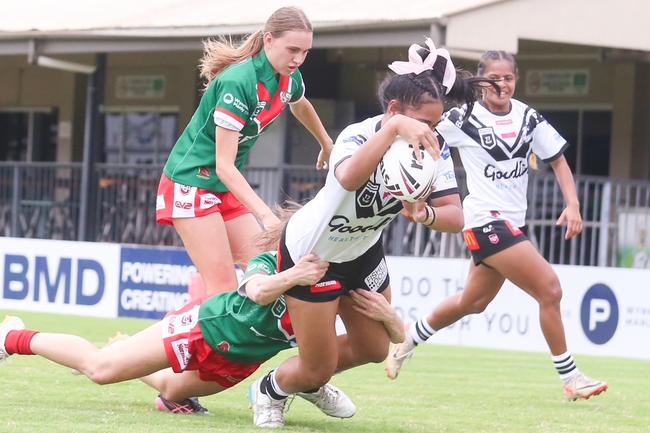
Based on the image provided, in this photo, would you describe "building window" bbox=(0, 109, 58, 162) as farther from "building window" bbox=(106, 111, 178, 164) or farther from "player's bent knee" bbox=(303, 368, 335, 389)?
"player's bent knee" bbox=(303, 368, 335, 389)

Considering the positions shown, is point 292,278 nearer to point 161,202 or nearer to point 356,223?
point 356,223

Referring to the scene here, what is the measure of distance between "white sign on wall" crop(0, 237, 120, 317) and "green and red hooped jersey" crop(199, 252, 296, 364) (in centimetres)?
908

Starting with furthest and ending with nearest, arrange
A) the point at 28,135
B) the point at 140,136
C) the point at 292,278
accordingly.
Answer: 1. the point at 28,135
2. the point at 140,136
3. the point at 292,278

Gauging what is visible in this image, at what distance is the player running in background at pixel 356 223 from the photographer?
552 cm

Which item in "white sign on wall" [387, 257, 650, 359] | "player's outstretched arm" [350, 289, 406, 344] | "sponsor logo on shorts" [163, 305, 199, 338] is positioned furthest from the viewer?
"white sign on wall" [387, 257, 650, 359]

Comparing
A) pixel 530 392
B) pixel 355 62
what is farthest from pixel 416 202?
pixel 355 62

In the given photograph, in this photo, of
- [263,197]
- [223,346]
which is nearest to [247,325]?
[223,346]

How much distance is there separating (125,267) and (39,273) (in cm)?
111

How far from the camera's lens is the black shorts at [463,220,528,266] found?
8117 mm

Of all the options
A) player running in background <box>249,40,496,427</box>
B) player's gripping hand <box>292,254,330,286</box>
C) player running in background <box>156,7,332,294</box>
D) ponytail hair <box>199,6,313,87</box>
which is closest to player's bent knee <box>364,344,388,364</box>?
player running in background <box>249,40,496,427</box>

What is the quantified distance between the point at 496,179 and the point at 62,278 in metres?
8.15

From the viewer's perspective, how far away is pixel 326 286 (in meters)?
5.97

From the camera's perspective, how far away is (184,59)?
2170cm

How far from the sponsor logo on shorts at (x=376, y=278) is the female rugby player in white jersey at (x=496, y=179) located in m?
2.00
